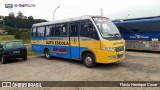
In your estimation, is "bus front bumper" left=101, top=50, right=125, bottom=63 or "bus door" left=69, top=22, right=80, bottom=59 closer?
"bus front bumper" left=101, top=50, right=125, bottom=63

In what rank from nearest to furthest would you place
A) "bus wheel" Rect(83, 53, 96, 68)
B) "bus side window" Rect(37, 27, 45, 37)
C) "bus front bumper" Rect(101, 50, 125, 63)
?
"bus front bumper" Rect(101, 50, 125, 63) < "bus wheel" Rect(83, 53, 96, 68) < "bus side window" Rect(37, 27, 45, 37)

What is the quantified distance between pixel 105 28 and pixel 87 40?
1.17 metres

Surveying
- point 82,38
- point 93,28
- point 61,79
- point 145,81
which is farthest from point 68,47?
point 145,81

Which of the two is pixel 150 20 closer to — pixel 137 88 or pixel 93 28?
pixel 93 28

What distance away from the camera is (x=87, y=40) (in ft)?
32.8

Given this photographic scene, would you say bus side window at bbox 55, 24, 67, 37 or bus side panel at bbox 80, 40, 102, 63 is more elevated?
bus side window at bbox 55, 24, 67, 37

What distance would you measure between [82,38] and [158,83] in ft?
15.9

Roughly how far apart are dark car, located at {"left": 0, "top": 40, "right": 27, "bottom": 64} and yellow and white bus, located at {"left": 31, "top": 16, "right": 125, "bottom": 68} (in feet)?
7.09

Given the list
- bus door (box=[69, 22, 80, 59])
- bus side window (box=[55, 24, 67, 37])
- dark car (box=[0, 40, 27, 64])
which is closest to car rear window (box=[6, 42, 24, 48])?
dark car (box=[0, 40, 27, 64])

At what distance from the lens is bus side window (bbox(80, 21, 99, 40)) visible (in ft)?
31.2

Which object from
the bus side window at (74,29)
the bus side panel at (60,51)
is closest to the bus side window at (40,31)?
the bus side panel at (60,51)

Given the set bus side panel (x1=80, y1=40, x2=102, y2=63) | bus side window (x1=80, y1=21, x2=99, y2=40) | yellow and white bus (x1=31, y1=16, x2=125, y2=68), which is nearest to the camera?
yellow and white bus (x1=31, y1=16, x2=125, y2=68)

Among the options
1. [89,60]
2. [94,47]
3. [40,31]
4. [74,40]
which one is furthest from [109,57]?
[40,31]

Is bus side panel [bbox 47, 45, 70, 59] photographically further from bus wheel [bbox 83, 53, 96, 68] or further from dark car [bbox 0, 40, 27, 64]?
dark car [bbox 0, 40, 27, 64]
